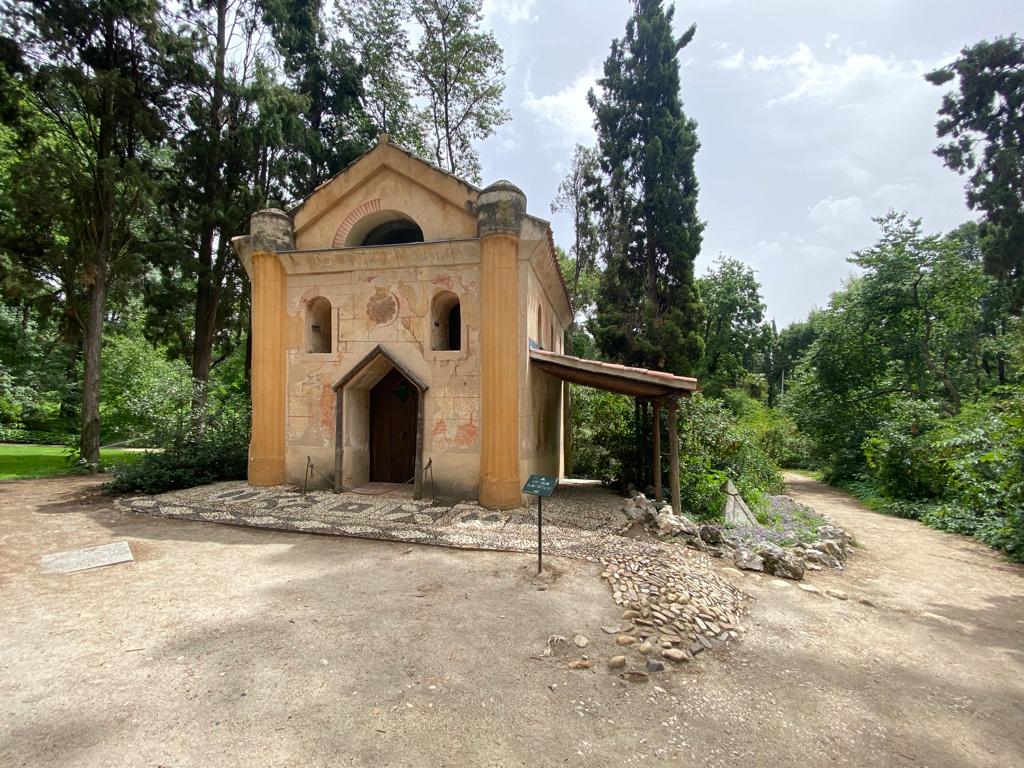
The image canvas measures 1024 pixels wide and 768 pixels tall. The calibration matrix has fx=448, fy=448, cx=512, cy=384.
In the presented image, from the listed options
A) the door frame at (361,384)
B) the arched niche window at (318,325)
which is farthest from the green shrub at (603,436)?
the arched niche window at (318,325)

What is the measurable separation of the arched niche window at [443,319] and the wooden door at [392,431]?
5.02 ft

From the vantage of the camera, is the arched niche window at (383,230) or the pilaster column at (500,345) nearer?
the pilaster column at (500,345)

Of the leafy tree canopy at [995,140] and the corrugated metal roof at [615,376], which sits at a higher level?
the leafy tree canopy at [995,140]

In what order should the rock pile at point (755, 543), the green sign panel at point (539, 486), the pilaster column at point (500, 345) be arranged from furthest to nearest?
1. the pilaster column at point (500, 345)
2. the rock pile at point (755, 543)
3. the green sign panel at point (539, 486)

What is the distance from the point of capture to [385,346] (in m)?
9.81

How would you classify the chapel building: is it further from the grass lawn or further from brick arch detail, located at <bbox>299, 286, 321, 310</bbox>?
the grass lawn

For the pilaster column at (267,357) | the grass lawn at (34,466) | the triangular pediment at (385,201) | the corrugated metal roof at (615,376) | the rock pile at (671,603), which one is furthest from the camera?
the grass lawn at (34,466)

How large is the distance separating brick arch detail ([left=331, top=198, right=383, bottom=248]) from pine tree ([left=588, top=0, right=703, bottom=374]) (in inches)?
464

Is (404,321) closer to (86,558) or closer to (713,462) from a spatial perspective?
(86,558)

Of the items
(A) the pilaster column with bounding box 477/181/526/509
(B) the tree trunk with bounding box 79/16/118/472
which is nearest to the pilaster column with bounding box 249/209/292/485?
(A) the pilaster column with bounding box 477/181/526/509

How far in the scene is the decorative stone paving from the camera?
4.70m

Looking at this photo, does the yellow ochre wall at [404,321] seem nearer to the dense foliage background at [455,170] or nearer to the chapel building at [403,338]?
the chapel building at [403,338]

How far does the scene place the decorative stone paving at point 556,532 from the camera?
15.4 feet

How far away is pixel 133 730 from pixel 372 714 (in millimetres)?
1475
